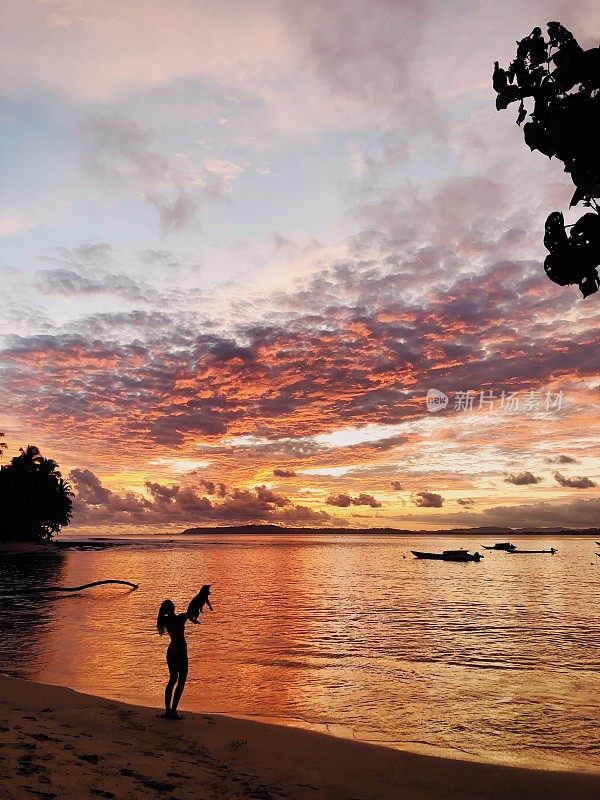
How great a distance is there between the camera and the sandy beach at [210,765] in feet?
27.1

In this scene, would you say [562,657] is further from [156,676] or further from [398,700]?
[156,676]

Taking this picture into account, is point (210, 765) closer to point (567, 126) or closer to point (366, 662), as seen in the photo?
point (567, 126)

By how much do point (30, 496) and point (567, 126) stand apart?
109m

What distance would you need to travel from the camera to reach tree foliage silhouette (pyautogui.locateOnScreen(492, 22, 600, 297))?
6.61 meters

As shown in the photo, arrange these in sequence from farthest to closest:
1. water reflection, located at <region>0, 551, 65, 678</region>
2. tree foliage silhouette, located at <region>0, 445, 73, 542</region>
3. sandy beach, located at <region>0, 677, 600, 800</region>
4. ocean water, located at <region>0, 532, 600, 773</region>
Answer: tree foliage silhouette, located at <region>0, 445, 73, 542</region>
water reflection, located at <region>0, 551, 65, 678</region>
ocean water, located at <region>0, 532, 600, 773</region>
sandy beach, located at <region>0, 677, 600, 800</region>

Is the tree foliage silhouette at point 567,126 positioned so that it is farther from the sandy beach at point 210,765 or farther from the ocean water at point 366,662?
the ocean water at point 366,662

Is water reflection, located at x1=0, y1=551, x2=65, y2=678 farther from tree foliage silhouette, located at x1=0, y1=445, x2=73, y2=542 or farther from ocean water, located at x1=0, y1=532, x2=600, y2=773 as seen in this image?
tree foliage silhouette, located at x1=0, y1=445, x2=73, y2=542

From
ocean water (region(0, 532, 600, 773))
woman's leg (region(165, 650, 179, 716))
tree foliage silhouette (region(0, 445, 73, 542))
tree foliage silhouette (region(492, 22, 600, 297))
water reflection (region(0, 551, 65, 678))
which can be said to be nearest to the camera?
tree foliage silhouette (region(492, 22, 600, 297))

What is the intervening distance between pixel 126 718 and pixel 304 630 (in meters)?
20.8

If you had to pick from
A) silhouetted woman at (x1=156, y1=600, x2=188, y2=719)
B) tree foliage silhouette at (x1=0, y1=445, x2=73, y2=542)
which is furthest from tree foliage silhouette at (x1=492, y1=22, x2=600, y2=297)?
tree foliage silhouette at (x1=0, y1=445, x2=73, y2=542)

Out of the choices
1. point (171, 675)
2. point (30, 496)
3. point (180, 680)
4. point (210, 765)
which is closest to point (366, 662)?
point (180, 680)

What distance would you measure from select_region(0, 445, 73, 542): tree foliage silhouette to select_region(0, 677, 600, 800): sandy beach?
306ft

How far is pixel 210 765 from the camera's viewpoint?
1012cm

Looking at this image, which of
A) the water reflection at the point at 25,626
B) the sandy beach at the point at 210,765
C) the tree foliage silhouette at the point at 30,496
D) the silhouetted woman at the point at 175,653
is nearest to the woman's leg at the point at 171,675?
the silhouetted woman at the point at 175,653
